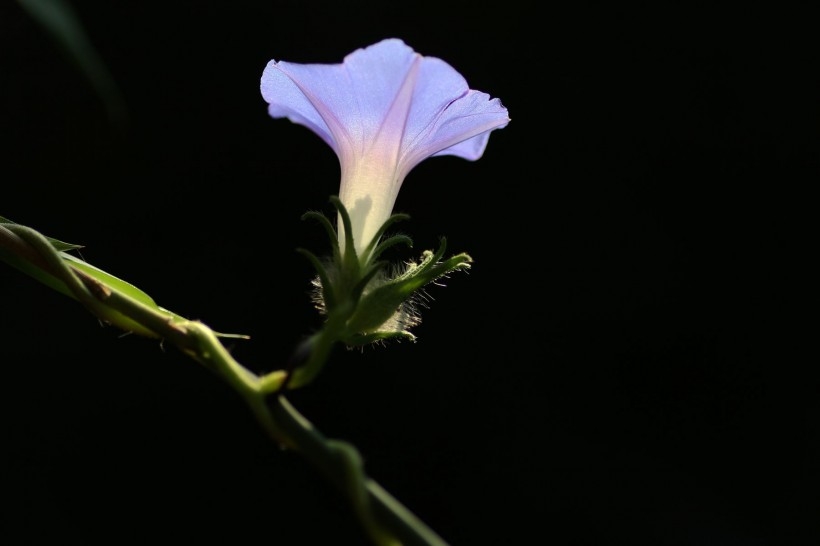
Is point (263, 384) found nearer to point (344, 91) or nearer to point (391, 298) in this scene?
point (391, 298)

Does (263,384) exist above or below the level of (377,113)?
below

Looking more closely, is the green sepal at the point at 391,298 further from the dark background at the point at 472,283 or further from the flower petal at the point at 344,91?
the dark background at the point at 472,283

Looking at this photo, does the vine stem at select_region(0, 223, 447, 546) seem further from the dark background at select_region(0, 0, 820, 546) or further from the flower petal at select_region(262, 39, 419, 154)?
the dark background at select_region(0, 0, 820, 546)

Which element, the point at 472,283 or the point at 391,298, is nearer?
the point at 391,298

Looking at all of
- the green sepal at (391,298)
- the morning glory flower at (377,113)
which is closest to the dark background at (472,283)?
the morning glory flower at (377,113)

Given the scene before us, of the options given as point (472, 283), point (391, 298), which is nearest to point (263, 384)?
point (391, 298)

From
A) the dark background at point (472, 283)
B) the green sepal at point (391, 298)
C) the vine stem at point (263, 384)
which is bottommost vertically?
the vine stem at point (263, 384)
